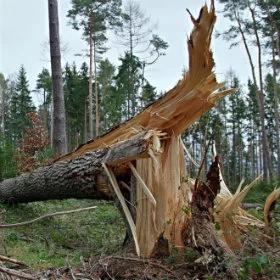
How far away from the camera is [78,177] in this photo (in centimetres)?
575

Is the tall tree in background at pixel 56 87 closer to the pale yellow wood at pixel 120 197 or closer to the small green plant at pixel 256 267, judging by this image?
the pale yellow wood at pixel 120 197

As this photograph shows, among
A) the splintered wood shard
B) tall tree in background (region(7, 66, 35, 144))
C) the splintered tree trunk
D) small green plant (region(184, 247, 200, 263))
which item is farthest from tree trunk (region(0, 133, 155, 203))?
tall tree in background (region(7, 66, 35, 144))

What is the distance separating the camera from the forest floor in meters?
3.69

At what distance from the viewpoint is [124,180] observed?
520 cm

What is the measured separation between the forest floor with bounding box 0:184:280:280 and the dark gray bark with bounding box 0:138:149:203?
49 cm

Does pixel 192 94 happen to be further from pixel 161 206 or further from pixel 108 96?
pixel 108 96

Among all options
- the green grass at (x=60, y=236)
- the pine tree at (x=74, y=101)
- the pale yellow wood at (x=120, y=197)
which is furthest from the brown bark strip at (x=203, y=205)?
the pine tree at (x=74, y=101)

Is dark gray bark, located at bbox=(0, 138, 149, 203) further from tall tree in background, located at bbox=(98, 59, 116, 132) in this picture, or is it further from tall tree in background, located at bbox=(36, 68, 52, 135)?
tall tree in background, located at bbox=(36, 68, 52, 135)

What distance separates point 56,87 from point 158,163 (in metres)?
7.00

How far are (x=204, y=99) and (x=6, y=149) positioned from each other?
18.4ft

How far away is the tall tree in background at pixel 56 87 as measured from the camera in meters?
10.8

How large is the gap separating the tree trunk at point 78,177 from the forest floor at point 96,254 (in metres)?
0.49

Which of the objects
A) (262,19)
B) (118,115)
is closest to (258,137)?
(118,115)

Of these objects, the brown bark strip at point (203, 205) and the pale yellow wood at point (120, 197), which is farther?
the pale yellow wood at point (120, 197)
